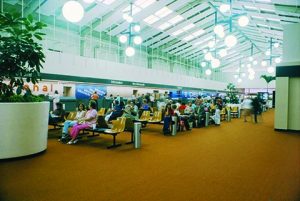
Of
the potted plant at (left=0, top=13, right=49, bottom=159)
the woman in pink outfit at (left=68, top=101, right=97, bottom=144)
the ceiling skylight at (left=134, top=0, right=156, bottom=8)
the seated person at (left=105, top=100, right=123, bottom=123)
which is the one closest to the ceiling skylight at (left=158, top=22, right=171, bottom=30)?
the ceiling skylight at (left=134, top=0, right=156, bottom=8)

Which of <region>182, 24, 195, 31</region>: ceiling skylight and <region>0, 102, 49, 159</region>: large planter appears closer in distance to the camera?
<region>0, 102, 49, 159</region>: large planter

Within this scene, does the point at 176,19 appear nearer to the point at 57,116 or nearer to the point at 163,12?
the point at 163,12

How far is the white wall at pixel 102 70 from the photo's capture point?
15.2 metres

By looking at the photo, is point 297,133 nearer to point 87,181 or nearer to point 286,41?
point 286,41

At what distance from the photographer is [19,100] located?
5488mm

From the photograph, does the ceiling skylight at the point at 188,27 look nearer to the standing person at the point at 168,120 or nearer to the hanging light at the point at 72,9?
the standing person at the point at 168,120

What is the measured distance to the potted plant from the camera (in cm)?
511

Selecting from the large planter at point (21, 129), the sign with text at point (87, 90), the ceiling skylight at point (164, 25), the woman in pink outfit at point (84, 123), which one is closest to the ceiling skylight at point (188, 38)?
the ceiling skylight at point (164, 25)

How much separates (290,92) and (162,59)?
16.3 metres

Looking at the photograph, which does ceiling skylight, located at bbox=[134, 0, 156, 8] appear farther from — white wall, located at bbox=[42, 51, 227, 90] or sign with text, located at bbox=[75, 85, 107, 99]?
sign with text, located at bbox=[75, 85, 107, 99]

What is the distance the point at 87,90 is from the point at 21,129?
1282 cm

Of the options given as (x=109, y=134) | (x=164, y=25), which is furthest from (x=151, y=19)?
(x=109, y=134)

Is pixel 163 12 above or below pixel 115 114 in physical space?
above

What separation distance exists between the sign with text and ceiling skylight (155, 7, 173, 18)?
7.08m
